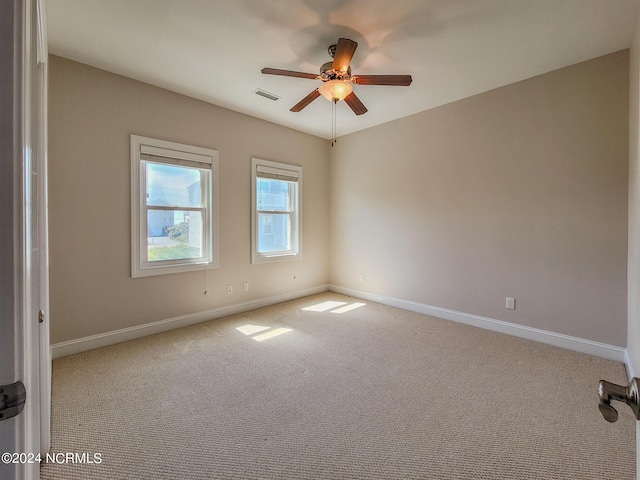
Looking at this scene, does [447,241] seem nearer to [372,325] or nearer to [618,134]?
[372,325]

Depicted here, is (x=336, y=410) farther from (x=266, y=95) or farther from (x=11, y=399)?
(x=266, y=95)

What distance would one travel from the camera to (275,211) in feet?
14.4

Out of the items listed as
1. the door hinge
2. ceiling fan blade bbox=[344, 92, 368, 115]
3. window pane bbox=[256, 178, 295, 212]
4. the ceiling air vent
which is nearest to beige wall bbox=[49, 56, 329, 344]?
window pane bbox=[256, 178, 295, 212]

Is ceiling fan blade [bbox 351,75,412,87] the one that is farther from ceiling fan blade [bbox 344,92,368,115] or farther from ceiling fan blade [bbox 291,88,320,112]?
ceiling fan blade [bbox 291,88,320,112]

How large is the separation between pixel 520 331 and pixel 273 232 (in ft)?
11.0

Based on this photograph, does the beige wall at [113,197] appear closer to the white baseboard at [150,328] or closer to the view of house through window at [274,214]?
the white baseboard at [150,328]

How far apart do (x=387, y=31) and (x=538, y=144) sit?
196 centimetres

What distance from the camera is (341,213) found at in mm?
4922

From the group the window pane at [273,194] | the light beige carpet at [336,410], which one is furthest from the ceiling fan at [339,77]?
the light beige carpet at [336,410]

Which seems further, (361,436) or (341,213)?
(341,213)

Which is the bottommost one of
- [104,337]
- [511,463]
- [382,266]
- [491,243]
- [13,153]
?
[511,463]

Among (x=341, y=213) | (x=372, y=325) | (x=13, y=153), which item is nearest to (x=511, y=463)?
(x=372, y=325)

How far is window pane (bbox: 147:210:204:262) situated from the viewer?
320 centimetres

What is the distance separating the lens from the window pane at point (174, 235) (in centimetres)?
320
